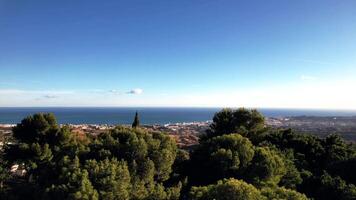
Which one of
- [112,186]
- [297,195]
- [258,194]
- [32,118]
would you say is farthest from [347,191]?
[32,118]

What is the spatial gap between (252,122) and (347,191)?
701 inches

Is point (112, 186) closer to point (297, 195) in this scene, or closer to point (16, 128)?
point (297, 195)

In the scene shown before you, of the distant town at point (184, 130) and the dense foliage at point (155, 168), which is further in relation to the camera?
the distant town at point (184, 130)

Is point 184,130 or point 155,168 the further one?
point 184,130

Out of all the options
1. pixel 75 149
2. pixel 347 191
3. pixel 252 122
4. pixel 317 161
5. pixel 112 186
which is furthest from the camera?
pixel 252 122

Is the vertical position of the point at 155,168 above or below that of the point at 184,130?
above

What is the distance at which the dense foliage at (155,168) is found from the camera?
56.6 ft

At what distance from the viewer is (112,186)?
17.6 metres

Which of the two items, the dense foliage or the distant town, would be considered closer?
the dense foliage

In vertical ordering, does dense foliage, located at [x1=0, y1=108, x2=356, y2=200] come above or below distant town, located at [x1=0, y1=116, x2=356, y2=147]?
above

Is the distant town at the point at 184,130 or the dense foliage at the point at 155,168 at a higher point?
the dense foliage at the point at 155,168

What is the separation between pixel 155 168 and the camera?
2250 cm

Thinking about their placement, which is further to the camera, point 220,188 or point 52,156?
point 52,156

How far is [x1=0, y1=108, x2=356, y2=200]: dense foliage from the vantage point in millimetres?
17250
